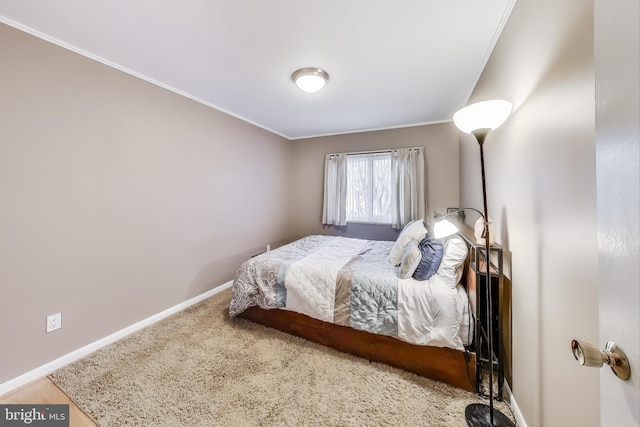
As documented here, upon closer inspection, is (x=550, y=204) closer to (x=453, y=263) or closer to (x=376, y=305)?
(x=453, y=263)

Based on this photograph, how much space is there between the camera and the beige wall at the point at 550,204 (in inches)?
32.7

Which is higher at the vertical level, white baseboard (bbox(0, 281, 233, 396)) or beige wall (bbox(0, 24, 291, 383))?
beige wall (bbox(0, 24, 291, 383))

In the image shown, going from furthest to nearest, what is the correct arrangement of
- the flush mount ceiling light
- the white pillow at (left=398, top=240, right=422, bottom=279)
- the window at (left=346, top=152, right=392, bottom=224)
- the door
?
the window at (left=346, top=152, right=392, bottom=224) → the flush mount ceiling light → the white pillow at (left=398, top=240, right=422, bottom=279) → the door

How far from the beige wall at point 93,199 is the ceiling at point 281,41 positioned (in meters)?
0.26

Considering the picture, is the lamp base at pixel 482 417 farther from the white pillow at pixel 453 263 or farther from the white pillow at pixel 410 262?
the white pillow at pixel 410 262

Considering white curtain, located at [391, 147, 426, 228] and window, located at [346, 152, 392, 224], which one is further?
window, located at [346, 152, 392, 224]

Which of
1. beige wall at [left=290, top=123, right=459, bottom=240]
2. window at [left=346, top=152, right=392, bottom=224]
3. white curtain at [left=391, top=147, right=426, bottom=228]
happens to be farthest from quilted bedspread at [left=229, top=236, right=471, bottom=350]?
beige wall at [left=290, top=123, right=459, bottom=240]

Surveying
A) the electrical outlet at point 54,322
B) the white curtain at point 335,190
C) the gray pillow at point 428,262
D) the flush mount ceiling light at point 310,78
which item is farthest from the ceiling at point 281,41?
the electrical outlet at point 54,322

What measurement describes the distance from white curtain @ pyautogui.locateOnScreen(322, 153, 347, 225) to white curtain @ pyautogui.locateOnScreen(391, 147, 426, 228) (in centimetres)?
83

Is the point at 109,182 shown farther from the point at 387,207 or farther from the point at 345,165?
the point at 387,207

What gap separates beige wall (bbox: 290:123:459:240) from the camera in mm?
3635

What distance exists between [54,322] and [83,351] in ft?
1.12

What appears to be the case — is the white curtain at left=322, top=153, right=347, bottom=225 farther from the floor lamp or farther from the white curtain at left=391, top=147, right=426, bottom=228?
the floor lamp

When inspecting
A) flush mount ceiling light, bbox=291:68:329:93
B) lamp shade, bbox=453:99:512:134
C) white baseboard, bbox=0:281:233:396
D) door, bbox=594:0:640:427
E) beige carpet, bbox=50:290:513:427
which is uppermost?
flush mount ceiling light, bbox=291:68:329:93
